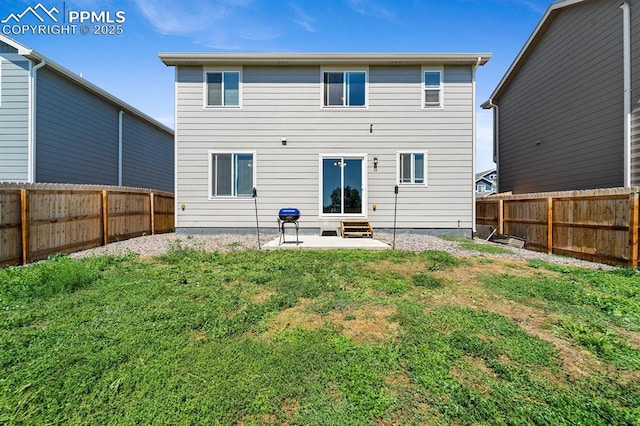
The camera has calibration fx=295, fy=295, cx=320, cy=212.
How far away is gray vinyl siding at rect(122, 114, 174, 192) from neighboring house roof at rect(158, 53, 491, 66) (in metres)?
6.84

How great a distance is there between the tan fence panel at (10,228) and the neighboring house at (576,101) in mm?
14491

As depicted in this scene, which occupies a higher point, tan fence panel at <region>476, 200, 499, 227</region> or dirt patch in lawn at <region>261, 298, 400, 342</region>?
tan fence panel at <region>476, 200, 499, 227</region>

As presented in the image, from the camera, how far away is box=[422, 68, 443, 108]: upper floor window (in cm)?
977

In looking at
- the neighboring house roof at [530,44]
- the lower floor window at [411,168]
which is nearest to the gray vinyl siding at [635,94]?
the neighboring house roof at [530,44]

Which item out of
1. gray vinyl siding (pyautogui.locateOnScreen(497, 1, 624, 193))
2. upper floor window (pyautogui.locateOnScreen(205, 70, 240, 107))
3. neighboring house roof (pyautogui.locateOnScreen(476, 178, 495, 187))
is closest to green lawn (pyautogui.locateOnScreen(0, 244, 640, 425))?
gray vinyl siding (pyautogui.locateOnScreen(497, 1, 624, 193))

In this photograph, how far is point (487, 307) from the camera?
3.73 meters

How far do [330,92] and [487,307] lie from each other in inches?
326

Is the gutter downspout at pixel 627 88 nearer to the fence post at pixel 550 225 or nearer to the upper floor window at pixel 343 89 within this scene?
the fence post at pixel 550 225

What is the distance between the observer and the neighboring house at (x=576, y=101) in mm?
8078

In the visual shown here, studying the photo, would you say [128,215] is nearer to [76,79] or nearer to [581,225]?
[76,79]

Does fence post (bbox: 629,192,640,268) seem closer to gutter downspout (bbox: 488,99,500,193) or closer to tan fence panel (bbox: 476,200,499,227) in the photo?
tan fence panel (bbox: 476,200,499,227)

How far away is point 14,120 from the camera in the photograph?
9227 mm

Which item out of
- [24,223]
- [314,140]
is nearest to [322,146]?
[314,140]

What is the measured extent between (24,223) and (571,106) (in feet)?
51.7
